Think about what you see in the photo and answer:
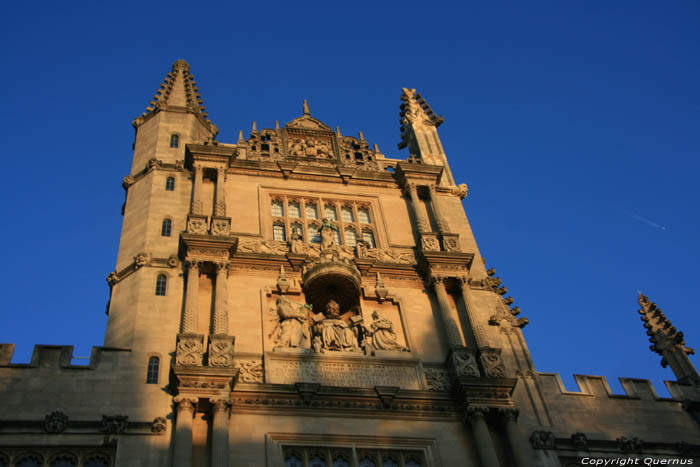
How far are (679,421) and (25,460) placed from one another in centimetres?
1634

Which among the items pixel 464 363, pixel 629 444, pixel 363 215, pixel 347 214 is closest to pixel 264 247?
pixel 347 214

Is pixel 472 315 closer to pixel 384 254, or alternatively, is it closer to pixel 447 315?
pixel 447 315

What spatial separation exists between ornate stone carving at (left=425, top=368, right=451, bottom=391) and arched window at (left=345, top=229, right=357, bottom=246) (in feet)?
19.2

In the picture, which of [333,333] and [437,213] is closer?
[333,333]

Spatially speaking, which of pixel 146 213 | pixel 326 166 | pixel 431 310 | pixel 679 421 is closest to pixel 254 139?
pixel 326 166

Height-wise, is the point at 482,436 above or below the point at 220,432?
below

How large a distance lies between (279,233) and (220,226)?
2.36 metres

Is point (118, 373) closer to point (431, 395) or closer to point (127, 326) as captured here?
point (127, 326)

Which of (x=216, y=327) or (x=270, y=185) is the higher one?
(x=270, y=185)

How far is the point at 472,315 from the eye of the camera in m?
22.9

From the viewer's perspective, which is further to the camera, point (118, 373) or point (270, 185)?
point (270, 185)

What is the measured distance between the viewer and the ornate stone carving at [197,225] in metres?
23.4

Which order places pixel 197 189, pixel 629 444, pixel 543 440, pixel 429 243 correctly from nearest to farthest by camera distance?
1. pixel 543 440
2. pixel 629 444
3. pixel 429 243
4. pixel 197 189

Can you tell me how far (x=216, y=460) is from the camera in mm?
17047
